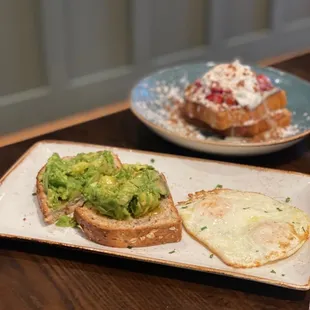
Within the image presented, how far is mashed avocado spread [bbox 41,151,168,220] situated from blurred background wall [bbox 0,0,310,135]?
814mm

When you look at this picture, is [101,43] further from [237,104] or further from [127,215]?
[127,215]

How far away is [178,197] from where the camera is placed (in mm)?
1237

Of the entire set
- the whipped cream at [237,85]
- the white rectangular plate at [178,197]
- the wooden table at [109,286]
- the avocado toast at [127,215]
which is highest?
the whipped cream at [237,85]

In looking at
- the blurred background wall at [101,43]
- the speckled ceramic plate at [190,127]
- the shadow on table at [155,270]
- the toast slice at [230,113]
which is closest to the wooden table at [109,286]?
the shadow on table at [155,270]

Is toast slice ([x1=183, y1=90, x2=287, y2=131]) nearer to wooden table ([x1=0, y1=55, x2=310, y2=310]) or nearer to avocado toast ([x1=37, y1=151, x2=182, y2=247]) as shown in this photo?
avocado toast ([x1=37, y1=151, x2=182, y2=247])

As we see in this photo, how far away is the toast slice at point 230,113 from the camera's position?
1.48 m

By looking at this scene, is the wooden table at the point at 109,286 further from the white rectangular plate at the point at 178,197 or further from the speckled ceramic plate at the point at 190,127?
the speckled ceramic plate at the point at 190,127

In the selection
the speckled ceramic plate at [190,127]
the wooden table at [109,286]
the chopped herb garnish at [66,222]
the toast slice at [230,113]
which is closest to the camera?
the wooden table at [109,286]

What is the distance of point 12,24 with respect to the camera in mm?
1851

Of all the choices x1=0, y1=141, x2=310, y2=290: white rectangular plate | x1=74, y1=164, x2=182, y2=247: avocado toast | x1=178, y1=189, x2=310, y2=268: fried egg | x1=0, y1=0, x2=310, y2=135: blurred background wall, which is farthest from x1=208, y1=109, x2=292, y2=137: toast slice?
x1=0, y1=0, x2=310, y2=135: blurred background wall

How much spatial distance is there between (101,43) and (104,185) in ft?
3.63

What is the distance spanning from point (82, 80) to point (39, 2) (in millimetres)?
343

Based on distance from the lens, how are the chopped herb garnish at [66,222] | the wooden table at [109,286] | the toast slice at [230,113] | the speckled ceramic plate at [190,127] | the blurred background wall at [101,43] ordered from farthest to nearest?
1. the blurred background wall at [101,43]
2. the toast slice at [230,113]
3. the speckled ceramic plate at [190,127]
4. the chopped herb garnish at [66,222]
5. the wooden table at [109,286]

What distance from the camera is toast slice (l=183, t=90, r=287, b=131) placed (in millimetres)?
1482
